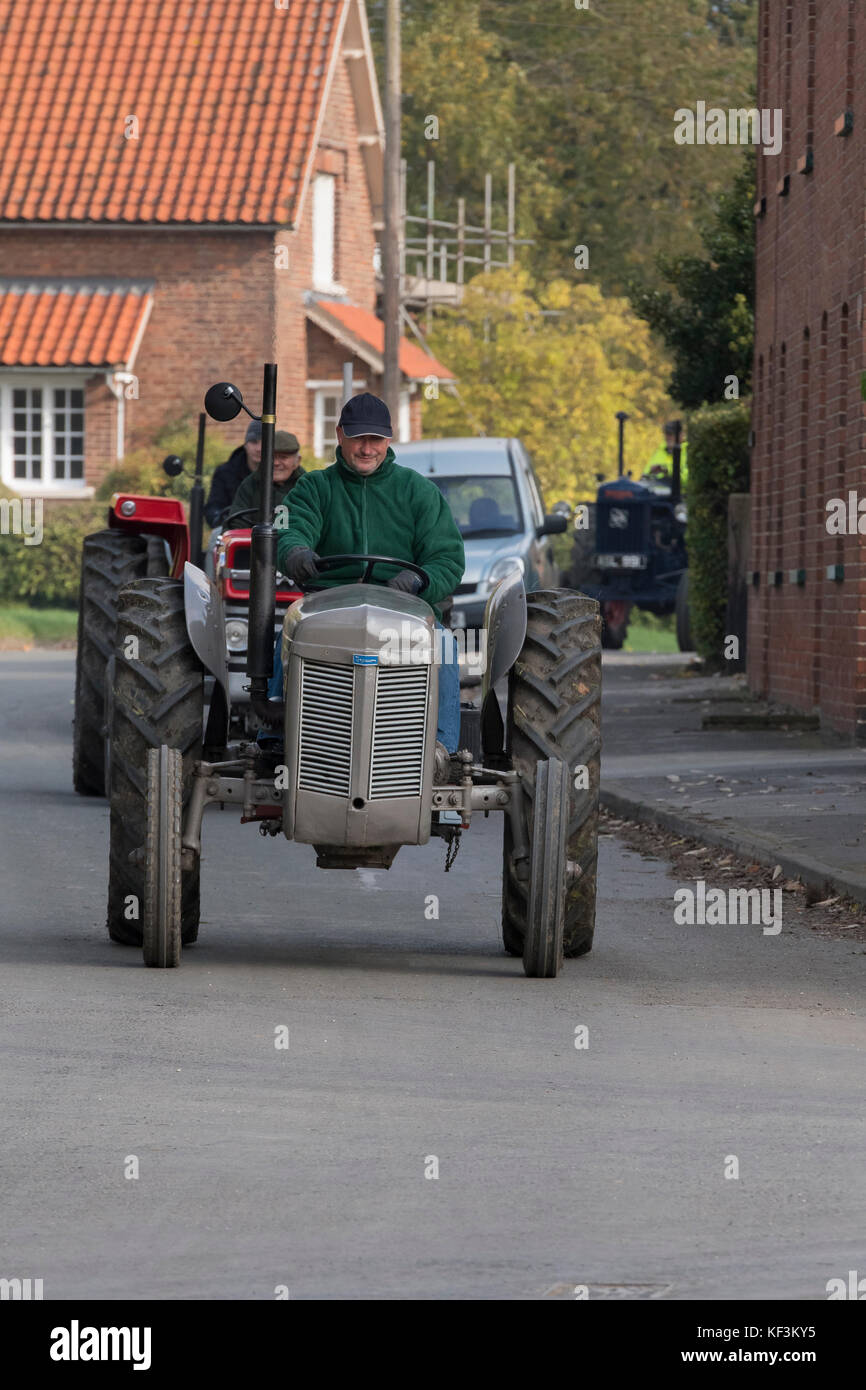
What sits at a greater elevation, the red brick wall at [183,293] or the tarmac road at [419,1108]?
the red brick wall at [183,293]

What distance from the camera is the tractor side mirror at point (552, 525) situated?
2344 centimetres

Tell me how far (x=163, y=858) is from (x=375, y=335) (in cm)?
4206

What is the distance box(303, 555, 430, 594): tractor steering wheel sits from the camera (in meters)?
10.2

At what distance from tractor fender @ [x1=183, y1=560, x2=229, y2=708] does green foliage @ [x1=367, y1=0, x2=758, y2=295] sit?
69.8 metres

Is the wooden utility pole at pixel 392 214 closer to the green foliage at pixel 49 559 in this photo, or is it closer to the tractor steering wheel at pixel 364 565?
the green foliage at pixel 49 559

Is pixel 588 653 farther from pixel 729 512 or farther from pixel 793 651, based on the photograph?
pixel 729 512

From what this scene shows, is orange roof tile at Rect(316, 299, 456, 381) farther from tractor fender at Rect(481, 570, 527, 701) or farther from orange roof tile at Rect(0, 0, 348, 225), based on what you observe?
tractor fender at Rect(481, 570, 527, 701)

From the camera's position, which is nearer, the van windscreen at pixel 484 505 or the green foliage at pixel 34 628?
the van windscreen at pixel 484 505

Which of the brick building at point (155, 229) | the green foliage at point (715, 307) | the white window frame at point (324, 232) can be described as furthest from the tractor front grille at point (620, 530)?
the white window frame at point (324, 232)

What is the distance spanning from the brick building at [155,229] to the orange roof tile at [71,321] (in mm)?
38

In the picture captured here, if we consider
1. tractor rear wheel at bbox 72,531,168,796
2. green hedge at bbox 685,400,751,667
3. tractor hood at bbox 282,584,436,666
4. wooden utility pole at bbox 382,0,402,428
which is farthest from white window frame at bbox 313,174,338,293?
tractor hood at bbox 282,584,436,666

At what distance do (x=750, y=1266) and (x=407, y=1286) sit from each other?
75 cm

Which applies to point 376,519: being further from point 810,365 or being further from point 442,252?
point 442,252

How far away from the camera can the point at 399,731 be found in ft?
32.0
